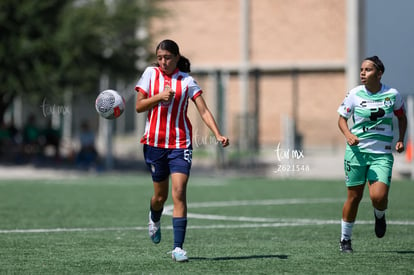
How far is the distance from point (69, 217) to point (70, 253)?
498 centimetres

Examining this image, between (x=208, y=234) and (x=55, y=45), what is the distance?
19544mm

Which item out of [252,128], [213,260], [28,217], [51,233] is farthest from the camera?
[252,128]

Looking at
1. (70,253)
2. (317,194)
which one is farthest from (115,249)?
(317,194)

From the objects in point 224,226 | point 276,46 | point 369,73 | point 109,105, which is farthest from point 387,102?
point 276,46

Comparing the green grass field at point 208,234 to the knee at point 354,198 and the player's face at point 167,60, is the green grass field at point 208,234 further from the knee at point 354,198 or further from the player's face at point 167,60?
the player's face at point 167,60

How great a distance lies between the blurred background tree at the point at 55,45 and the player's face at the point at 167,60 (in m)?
20.9

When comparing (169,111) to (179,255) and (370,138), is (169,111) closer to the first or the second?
(179,255)

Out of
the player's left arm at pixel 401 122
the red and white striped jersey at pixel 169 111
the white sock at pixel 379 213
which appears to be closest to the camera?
the red and white striped jersey at pixel 169 111

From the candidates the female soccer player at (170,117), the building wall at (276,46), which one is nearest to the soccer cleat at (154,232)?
the female soccer player at (170,117)

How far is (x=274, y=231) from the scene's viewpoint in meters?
13.1

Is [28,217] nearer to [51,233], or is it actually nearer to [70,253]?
[51,233]

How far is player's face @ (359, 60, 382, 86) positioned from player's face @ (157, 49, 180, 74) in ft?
7.06

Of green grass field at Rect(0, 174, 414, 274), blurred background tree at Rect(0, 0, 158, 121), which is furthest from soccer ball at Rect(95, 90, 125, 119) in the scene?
blurred background tree at Rect(0, 0, 158, 121)

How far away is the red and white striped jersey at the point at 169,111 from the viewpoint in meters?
10.1
